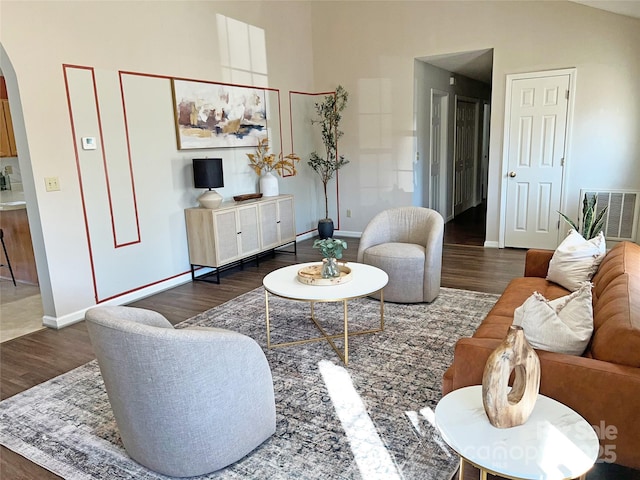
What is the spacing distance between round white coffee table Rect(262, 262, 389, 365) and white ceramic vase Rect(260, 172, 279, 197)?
243cm

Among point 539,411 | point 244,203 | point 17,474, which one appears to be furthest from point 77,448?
point 244,203

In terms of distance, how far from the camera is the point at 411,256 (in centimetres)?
388

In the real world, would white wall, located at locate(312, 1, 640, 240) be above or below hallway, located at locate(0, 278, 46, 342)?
above

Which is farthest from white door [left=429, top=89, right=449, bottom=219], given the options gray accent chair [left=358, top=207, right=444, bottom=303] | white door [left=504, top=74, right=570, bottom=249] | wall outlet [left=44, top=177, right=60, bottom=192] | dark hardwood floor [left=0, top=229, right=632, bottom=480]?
wall outlet [left=44, top=177, right=60, bottom=192]

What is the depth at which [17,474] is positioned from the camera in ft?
6.88

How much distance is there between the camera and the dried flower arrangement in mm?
5775

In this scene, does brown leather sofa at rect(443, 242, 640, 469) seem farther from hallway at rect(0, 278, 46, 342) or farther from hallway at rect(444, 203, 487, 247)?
hallway at rect(444, 203, 487, 247)

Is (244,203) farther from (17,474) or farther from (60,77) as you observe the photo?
(17,474)

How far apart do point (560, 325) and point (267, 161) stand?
4515 millimetres

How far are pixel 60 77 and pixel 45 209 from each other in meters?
1.04

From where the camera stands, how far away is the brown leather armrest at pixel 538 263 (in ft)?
11.5

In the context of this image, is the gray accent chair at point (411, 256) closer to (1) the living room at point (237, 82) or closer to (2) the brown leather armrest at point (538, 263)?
(2) the brown leather armrest at point (538, 263)

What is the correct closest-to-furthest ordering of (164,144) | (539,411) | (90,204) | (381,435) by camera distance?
1. (539,411)
2. (381,435)
3. (90,204)
4. (164,144)

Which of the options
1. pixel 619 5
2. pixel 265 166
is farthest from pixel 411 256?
pixel 619 5
